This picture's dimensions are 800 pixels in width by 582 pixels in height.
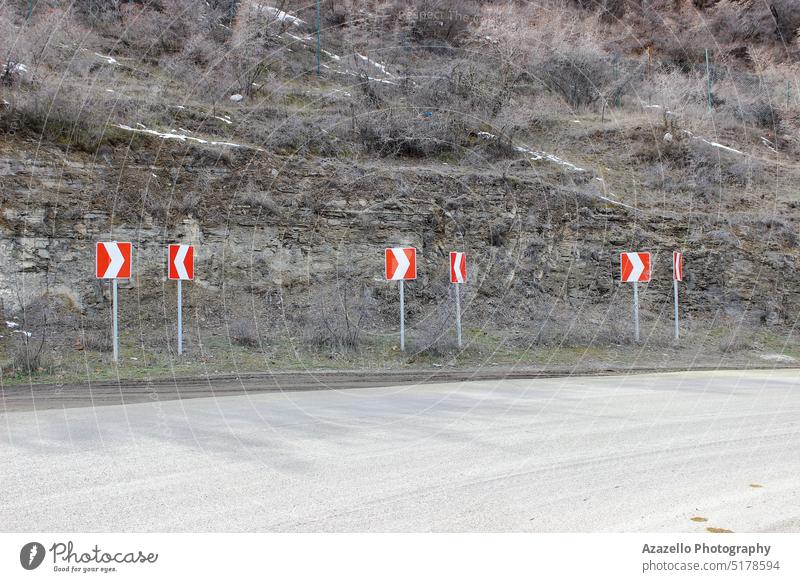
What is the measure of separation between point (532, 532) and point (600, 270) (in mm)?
20453

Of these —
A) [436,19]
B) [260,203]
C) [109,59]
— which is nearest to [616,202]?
[260,203]

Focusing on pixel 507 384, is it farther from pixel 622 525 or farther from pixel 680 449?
pixel 622 525

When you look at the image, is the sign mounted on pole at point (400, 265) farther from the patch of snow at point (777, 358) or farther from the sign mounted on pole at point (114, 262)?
the patch of snow at point (777, 358)

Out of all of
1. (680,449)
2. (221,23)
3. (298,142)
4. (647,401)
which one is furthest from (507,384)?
(221,23)

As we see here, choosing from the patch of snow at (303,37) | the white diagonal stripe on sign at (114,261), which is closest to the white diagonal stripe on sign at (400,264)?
the white diagonal stripe on sign at (114,261)

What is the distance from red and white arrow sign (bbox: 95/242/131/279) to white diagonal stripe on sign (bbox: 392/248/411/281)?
6224mm

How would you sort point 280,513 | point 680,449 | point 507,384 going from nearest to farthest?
point 280,513 → point 680,449 → point 507,384

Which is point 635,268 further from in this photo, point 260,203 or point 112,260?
point 112,260

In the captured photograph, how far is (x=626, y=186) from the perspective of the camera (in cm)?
2888

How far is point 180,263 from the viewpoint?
16984mm

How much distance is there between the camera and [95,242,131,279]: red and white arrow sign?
15.9 metres

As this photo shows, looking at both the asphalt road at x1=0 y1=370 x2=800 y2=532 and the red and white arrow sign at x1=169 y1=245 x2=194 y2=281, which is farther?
the red and white arrow sign at x1=169 y1=245 x2=194 y2=281

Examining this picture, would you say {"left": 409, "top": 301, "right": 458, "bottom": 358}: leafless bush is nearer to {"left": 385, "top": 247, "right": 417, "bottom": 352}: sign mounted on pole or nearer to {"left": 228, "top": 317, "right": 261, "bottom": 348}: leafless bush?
{"left": 385, "top": 247, "right": 417, "bottom": 352}: sign mounted on pole

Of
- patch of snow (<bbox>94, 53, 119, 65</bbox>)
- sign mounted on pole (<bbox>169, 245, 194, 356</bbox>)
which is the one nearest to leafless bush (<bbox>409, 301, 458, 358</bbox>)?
sign mounted on pole (<bbox>169, 245, 194, 356</bbox>)
